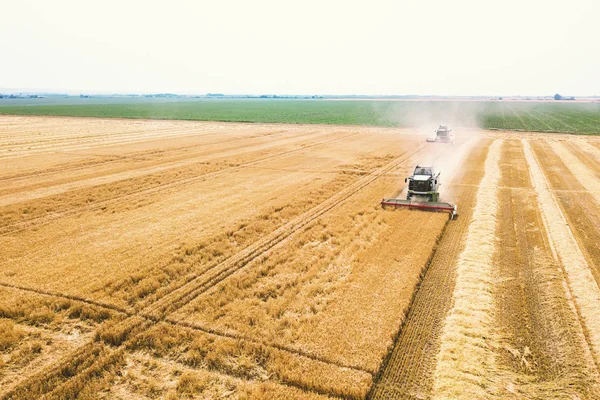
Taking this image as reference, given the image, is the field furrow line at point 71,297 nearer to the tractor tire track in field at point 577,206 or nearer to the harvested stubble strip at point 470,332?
the harvested stubble strip at point 470,332

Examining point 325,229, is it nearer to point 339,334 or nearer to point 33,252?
point 339,334

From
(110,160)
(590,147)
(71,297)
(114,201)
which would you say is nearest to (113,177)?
(114,201)

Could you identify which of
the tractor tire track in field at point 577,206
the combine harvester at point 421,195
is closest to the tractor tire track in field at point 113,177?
the combine harvester at point 421,195

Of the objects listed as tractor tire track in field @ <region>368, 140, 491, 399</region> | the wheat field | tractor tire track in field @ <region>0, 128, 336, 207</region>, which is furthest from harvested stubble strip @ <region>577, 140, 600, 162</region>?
tractor tire track in field @ <region>0, 128, 336, 207</region>

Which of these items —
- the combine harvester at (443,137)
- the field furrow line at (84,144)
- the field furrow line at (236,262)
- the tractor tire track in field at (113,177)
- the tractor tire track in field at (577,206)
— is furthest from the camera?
the combine harvester at (443,137)

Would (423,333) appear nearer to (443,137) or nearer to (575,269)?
(575,269)

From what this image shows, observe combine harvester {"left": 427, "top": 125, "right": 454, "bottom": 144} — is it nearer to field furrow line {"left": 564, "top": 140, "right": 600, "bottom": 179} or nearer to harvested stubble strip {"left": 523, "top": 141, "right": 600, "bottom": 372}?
field furrow line {"left": 564, "top": 140, "right": 600, "bottom": 179}

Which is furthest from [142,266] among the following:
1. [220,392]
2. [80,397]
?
[220,392]
